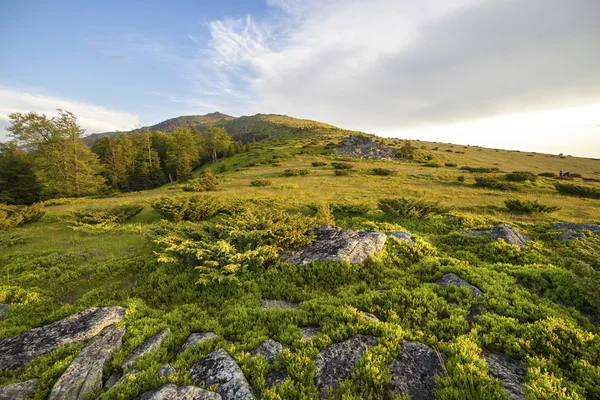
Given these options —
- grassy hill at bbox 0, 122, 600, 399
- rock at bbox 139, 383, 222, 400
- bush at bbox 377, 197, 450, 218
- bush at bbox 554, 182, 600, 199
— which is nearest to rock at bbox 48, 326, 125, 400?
grassy hill at bbox 0, 122, 600, 399

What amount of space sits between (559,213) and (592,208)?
13.7 feet

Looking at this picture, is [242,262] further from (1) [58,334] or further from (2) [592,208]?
(2) [592,208]

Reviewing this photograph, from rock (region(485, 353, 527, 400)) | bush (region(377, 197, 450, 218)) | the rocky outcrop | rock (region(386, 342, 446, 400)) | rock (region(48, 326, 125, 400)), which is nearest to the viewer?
rock (region(485, 353, 527, 400))

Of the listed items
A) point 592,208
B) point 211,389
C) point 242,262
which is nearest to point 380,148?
point 592,208

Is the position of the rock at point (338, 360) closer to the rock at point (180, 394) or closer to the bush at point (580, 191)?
the rock at point (180, 394)

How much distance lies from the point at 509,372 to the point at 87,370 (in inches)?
284

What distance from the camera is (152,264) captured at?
344 inches

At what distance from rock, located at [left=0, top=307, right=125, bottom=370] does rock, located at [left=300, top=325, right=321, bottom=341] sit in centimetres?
431

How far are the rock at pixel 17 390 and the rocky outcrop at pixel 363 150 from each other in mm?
50119

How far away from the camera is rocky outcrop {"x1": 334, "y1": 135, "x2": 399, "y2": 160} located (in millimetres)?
50219

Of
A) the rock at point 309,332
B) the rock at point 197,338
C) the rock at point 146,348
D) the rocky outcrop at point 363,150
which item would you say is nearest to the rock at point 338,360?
the rock at point 309,332

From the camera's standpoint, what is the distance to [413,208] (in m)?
14.2

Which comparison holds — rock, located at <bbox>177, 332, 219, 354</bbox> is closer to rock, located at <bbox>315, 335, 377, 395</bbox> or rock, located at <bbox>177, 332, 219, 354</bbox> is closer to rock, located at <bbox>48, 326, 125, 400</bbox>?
rock, located at <bbox>48, 326, 125, 400</bbox>

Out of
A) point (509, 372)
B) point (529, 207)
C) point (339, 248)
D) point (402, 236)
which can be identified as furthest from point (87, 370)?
point (529, 207)
